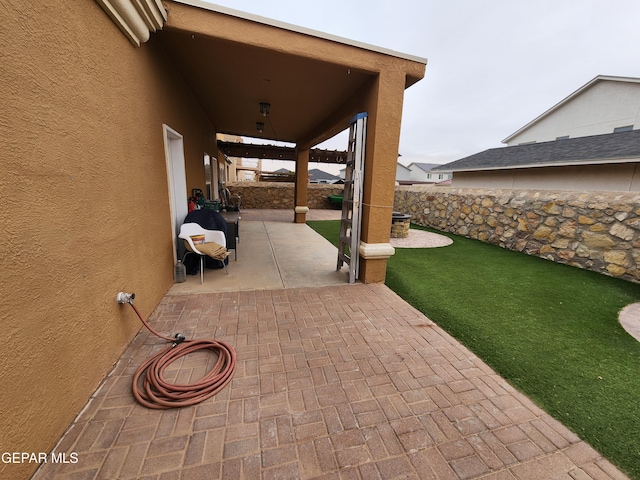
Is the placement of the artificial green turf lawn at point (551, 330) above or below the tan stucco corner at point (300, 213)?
below

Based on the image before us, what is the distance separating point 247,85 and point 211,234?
8.42ft

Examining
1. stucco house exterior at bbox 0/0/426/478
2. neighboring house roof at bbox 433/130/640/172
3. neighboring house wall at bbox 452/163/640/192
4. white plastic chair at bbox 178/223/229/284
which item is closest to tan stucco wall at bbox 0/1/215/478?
stucco house exterior at bbox 0/0/426/478

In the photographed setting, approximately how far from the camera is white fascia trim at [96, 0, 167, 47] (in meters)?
1.94

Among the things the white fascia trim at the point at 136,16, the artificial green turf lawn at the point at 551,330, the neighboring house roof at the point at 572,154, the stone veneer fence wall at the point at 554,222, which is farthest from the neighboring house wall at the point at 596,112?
the white fascia trim at the point at 136,16

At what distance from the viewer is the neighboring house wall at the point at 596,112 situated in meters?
12.2

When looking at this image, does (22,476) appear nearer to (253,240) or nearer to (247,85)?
(247,85)

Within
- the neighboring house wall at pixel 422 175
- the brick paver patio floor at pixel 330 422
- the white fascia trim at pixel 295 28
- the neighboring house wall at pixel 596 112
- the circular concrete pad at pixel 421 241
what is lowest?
the brick paver patio floor at pixel 330 422

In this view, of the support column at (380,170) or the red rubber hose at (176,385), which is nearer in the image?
the red rubber hose at (176,385)

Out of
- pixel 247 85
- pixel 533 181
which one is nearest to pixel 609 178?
pixel 533 181

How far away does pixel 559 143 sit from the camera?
1048 centimetres

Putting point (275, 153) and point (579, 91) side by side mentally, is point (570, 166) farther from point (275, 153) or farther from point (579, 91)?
point (275, 153)

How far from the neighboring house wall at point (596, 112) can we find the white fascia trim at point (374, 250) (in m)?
17.0
